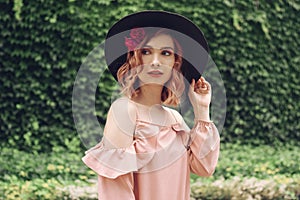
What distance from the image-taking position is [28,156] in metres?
6.20

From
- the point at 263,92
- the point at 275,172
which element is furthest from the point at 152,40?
the point at 263,92

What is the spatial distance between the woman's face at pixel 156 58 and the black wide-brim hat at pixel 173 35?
0.16 ft

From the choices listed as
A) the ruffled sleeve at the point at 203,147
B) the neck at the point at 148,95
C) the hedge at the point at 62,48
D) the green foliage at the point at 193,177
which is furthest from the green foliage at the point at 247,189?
the neck at the point at 148,95

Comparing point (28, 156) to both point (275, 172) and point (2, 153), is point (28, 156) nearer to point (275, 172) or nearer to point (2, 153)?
point (2, 153)

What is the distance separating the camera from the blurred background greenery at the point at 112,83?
5.90 meters

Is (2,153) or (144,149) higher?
(144,149)

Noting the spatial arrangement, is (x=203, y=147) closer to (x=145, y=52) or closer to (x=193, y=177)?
(x=145, y=52)

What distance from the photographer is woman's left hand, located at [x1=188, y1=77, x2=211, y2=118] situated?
2.67 m

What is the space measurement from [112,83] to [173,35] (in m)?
3.96

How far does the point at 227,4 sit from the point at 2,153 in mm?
2476

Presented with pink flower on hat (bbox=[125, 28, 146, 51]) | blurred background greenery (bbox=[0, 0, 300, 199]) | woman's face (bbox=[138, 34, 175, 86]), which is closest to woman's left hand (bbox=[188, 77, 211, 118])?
woman's face (bbox=[138, 34, 175, 86])

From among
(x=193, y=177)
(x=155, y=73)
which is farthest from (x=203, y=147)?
(x=193, y=177)

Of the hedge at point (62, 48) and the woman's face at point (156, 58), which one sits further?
the hedge at point (62, 48)

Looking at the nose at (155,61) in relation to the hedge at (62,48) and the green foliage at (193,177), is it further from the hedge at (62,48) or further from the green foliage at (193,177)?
the hedge at (62,48)
